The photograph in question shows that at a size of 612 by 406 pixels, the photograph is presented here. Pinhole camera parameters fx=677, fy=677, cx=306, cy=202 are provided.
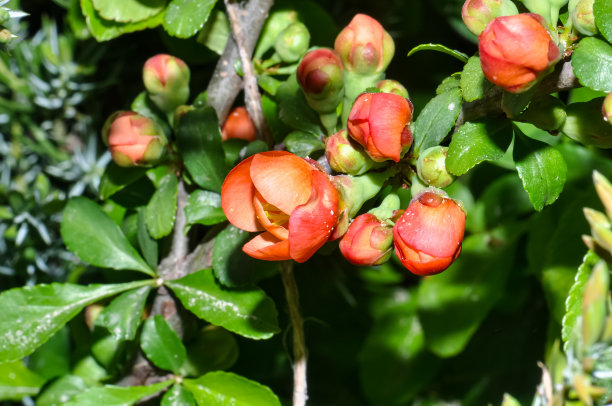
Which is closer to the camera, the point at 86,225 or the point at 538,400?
the point at 538,400

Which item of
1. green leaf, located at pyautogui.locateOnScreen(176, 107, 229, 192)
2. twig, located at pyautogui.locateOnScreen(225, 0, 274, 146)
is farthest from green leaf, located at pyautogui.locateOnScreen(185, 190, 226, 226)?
twig, located at pyautogui.locateOnScreen(225, 0, 274, 146)

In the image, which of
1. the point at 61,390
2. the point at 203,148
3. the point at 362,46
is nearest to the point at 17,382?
the point at 61,390

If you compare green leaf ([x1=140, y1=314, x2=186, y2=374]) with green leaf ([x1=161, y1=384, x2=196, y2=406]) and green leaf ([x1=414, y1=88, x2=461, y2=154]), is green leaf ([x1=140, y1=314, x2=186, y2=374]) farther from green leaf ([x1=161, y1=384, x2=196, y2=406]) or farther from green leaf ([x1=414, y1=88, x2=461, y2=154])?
green leaf ([x1=414, y1=88, x2=461, y2=154])

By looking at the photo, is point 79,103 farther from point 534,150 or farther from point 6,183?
point 534,150

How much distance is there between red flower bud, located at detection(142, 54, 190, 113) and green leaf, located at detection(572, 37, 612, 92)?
52 cm

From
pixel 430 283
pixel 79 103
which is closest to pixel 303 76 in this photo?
pixel 430 283

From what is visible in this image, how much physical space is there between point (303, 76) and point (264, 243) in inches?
8.8

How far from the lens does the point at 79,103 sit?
1.40 m

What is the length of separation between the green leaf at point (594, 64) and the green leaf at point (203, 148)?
1.45 ft

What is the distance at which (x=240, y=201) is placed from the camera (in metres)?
0.71

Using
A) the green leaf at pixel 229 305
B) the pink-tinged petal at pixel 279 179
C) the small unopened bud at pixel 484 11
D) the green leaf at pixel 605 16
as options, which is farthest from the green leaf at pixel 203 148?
the green leaf at pixel 605 16

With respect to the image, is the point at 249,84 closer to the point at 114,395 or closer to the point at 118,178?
the point at 118,178

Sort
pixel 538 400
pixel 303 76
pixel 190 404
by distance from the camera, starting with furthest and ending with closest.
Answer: pixel 190 404 < pixel 303 76 < pixel 538 400

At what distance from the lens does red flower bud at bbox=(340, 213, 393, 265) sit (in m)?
0.70
